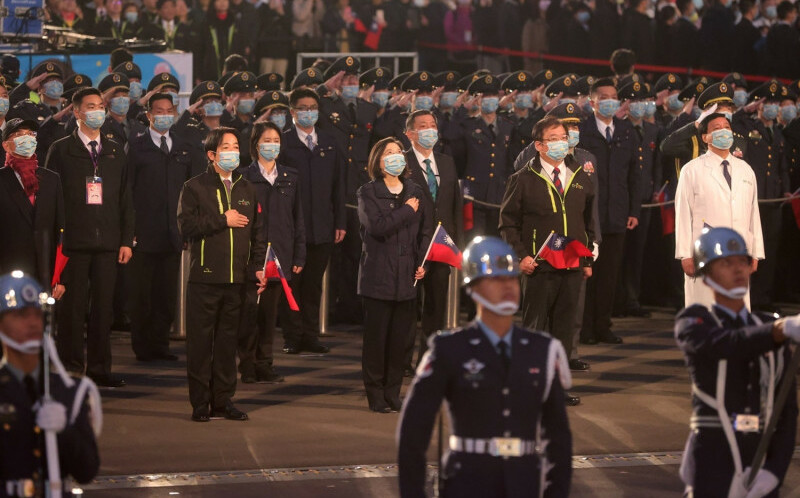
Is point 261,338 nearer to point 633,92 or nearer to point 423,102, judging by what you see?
point 423,102

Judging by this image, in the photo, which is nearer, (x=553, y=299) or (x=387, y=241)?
(x=387, y=241)

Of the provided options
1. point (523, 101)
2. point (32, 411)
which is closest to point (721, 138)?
point (523, 101)

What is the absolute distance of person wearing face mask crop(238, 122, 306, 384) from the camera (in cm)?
1308

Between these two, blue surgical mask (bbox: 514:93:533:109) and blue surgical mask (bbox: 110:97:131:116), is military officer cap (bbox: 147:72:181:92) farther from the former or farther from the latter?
blue surgical mask (bbox: 514:93:533:109)

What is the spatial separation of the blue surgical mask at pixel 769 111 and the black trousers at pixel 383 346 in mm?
7824

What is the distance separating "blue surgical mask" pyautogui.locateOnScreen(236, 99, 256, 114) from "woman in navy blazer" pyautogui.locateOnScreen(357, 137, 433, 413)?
5.10m

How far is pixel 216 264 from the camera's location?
38.0 feet

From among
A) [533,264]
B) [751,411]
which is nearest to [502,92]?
[533,264]

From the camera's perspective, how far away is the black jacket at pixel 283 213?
13211mm

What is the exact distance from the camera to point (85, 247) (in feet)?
42.1

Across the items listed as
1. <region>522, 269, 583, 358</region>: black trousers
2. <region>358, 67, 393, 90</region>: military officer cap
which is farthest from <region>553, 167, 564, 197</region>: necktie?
<region>358, 67, 393, 90</region>: military officer cap

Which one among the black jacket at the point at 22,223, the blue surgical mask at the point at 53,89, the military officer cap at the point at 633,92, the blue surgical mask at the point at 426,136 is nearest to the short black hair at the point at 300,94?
the blue surgical mask at the point at 426,136

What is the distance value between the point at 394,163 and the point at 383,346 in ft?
4.48

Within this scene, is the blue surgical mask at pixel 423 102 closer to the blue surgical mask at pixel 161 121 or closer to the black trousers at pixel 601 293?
the black trousers at pixel 601 293
